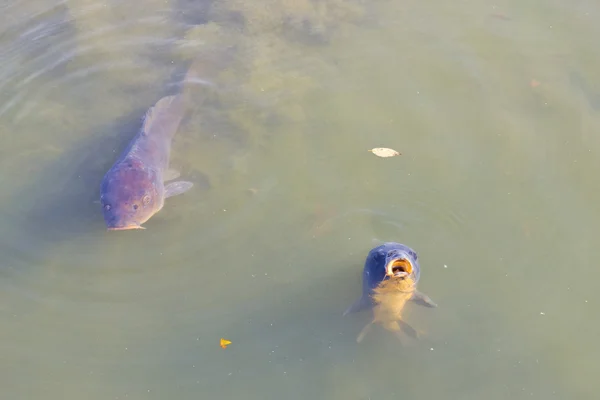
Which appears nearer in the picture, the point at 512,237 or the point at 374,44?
the point at 512,237

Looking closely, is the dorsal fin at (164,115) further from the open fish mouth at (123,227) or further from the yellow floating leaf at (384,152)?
the yellow floating leaf at (384,152)

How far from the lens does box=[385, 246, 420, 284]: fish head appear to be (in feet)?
13.1

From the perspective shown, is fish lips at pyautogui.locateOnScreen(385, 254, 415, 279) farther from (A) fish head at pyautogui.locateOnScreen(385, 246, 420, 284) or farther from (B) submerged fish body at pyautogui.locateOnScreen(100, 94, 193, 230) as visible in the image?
(B) submerged fish body at pyautogui.locateOnScreen(100, 94, 193, 230)

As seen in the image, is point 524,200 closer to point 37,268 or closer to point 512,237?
point 512,237

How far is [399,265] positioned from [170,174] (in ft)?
8.68

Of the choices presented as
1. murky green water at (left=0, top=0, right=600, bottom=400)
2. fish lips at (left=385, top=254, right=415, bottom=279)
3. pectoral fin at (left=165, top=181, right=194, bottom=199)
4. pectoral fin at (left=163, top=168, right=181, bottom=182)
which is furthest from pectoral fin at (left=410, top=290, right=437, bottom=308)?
pectoral fin at (left=163, top=168, right=181, bottom=182)

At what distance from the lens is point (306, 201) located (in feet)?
17.9

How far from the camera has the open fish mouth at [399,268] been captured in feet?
13.1

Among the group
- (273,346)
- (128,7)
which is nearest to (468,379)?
(273,346)

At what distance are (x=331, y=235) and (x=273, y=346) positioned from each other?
1.16 meters

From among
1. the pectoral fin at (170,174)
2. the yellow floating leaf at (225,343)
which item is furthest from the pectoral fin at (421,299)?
the pectoral fin at (170,174)

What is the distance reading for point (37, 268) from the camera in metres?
5.06

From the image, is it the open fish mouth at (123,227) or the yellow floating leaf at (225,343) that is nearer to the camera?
the yellow floating leaf at (225,343)

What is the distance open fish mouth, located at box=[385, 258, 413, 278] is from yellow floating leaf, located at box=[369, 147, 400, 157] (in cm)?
187
